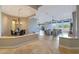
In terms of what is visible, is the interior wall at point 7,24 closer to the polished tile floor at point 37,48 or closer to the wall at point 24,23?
the wall at point 24,23

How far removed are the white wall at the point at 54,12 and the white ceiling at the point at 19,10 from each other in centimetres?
19

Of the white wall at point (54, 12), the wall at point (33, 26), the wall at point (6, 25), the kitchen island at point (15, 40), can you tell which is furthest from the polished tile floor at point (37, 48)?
the white wall at point (54, 12)

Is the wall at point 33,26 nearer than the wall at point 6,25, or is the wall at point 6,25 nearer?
the wall at point 6,25

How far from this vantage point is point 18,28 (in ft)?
9.29

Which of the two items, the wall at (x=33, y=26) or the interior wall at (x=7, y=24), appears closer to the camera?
the interior wall at (x=7, y=24)

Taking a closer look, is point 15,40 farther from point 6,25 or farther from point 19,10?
point 19,10

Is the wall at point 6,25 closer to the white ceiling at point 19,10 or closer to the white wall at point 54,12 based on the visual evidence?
the white ceiling at point 19,10


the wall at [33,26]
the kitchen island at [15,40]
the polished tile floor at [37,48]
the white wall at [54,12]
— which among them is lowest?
the polished tile floor at [37,48]

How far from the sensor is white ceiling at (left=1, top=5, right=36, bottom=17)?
2.71 m

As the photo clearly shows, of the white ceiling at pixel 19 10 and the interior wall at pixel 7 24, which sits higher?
the white ceiling at pixel 19 10

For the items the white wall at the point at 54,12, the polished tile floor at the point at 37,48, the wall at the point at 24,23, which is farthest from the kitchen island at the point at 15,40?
the white wall at the point at 54,12

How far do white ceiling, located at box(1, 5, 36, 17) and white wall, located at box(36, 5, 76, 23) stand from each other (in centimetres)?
19

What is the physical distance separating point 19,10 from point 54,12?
32.8 inches

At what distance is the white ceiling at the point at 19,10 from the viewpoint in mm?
2713
